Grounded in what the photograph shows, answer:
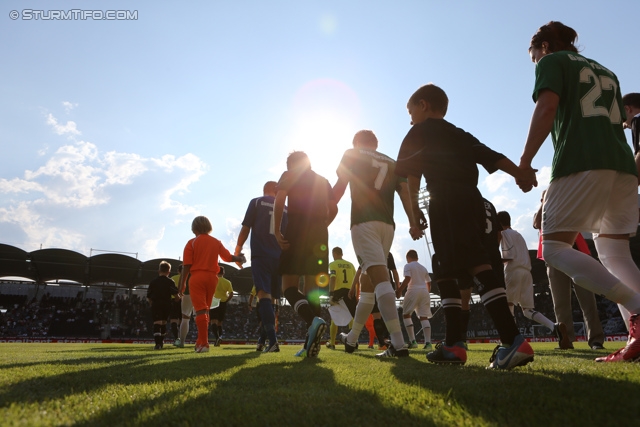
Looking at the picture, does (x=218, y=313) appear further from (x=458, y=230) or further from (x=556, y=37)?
(x=556, y=37)

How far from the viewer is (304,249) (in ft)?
15.5

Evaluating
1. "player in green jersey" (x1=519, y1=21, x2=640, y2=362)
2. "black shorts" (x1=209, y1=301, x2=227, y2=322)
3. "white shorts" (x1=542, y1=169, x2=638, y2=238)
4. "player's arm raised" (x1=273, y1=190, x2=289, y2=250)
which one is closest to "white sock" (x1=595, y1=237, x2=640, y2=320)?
"player in green jersey" (x1=519, y1=21, x2=640, y2=362)

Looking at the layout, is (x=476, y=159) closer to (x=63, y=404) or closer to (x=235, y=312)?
(x=63, y=404)

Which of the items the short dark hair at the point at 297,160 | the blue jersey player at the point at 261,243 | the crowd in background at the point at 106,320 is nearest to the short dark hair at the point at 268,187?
the blue jersey player at the point at 261,243

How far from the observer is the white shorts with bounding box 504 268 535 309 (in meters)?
7.38

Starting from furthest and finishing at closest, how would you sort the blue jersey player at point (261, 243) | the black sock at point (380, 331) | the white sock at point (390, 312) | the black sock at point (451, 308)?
the black sock at point (380, 331) < the blue jersey player at point (261, 243) < the white sock at point (390, 312) < the black sock at point (451, 308)

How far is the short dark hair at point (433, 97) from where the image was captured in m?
3.52

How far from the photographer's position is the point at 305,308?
14.8 ft

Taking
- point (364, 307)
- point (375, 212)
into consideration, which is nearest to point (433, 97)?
point (375, 212)

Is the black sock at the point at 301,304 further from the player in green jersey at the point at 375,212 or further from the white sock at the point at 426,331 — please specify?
the white sock at the point at 426,331

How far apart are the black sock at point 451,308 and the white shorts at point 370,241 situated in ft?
4.19

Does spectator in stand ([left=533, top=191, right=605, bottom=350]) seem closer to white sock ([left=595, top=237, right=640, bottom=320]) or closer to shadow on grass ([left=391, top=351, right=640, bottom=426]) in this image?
white sock ([left=595, top=237, right=640, bottom=320])

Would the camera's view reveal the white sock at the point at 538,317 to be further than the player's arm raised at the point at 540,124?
Yes

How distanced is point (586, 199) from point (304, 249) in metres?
2.78
